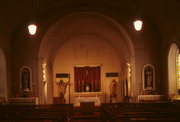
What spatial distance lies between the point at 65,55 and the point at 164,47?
8.92m

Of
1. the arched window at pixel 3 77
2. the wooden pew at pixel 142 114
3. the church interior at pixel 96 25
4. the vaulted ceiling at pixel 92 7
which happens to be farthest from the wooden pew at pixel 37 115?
the vaulted ceiling at pixel 92 7

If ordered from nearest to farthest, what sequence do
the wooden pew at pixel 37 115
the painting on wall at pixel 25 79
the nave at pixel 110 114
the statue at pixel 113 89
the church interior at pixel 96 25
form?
the nave at pixel 110 114 < the wooden pew at pixel 37 115 < the church interior at pixel 96 25 < the painting on wall at pixel 25 79 < the statue at pixel 113 89

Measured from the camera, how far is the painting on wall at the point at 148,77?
54.0 ft

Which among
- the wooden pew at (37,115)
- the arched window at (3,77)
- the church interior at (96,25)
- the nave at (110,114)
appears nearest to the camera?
the nave at (110,114)

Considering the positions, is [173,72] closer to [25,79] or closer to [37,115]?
[25,79]

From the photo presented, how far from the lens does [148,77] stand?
54.2ft

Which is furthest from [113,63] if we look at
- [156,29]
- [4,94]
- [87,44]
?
[4,94]

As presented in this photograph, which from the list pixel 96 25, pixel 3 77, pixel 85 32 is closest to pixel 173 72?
pixel 96 25

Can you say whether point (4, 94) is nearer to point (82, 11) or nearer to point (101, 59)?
point (82, 11)

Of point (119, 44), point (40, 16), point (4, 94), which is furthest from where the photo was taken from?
point (119, 44)

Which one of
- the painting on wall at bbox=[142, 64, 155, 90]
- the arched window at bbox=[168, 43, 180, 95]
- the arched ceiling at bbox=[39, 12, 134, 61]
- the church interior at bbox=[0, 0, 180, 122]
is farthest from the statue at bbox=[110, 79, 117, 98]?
the arched window at bbox=[168, 43, 180, 95]

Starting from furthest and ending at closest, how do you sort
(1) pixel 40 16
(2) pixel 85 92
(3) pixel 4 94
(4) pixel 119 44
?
(2) pixel 85 92 → (4) pixel 119 44 → (1) pixel 40 16 → (3) pixel 4 94

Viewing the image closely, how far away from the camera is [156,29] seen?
16.6m

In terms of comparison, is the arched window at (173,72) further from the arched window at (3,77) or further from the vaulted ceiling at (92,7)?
the arched window at (3,77)
